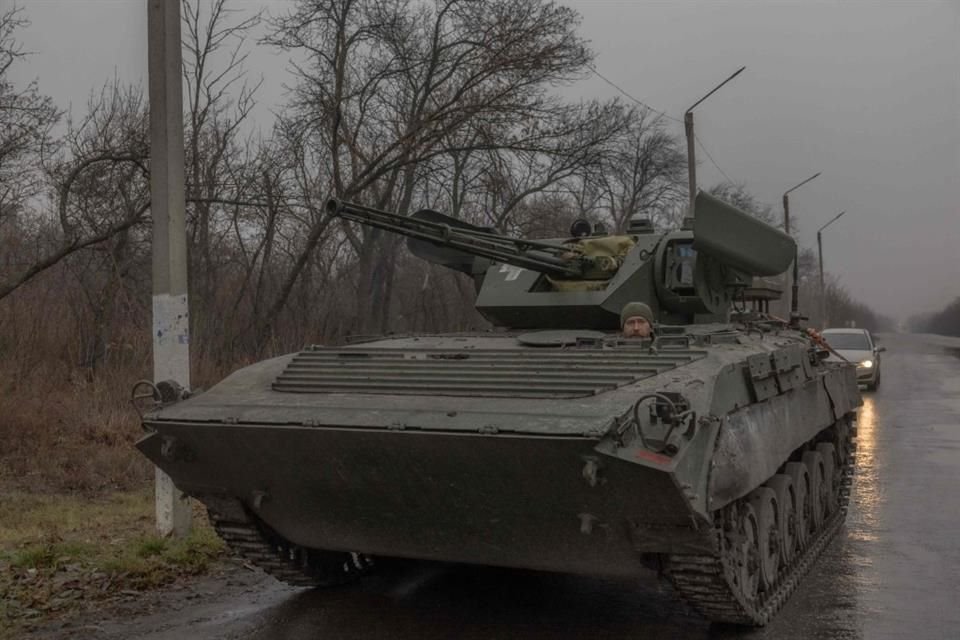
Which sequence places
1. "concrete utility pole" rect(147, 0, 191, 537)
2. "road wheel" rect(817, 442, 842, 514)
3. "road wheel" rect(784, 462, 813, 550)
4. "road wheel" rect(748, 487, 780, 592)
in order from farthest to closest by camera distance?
"road wheel" rect(817, 442, 842, 514) → "concrete utility pole" rect(147, 0, 191, 537) → "road wheel" rect(784, 462, 813, 550) → "road wheel" rect(748, 487, 780, 592)

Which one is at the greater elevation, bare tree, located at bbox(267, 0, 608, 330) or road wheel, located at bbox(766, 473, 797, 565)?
bare tree, located at bbox(267, 0, 608, 330)

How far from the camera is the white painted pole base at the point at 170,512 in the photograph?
23.9ft

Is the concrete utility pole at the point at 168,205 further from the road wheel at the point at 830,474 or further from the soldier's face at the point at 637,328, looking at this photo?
the road wheel at the point at 830,474

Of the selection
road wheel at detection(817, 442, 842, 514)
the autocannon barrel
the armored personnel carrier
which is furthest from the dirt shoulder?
road wheel at detection(817, 442, 842, 514)

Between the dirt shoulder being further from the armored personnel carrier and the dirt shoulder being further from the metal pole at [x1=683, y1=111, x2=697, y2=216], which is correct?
the metal pole at [x1=683, y1=111, x2=697, y2=216]

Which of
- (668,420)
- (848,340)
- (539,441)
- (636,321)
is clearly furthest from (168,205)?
(848,340)

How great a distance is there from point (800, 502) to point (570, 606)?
194 cm

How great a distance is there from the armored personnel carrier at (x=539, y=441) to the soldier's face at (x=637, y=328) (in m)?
0.09

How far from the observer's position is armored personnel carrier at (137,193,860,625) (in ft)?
15.0

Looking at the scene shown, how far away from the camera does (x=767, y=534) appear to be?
5980mm

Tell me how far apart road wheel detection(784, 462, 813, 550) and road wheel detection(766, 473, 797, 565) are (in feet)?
0.22

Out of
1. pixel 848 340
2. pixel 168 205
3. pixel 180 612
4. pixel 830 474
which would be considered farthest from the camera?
pixel 848 340

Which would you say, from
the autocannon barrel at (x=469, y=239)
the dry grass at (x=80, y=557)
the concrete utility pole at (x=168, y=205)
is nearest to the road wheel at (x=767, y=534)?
the autocannon barrel at (x=469, y=239)

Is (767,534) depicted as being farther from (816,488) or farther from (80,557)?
(80,557)
